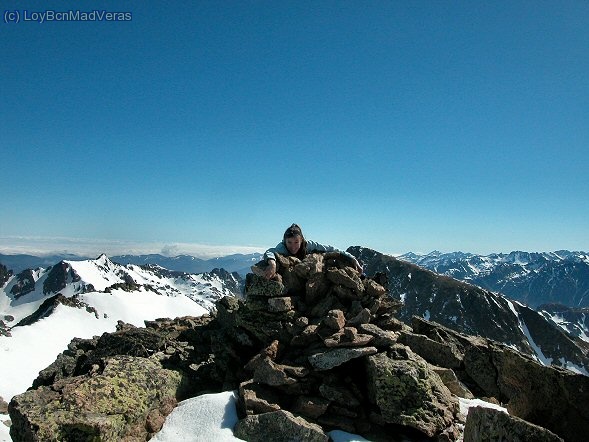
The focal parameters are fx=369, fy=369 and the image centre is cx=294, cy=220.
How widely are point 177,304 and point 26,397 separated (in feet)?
490

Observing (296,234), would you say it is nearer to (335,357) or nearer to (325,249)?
(325,249)

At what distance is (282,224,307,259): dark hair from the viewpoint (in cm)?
1669

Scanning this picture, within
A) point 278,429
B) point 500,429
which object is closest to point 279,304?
point 278,429

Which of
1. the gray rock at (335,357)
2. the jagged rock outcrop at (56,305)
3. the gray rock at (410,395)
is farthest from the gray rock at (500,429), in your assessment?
the jagged rock outcrop at (56,305)

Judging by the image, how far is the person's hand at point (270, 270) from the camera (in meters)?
15.4

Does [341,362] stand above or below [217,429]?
above

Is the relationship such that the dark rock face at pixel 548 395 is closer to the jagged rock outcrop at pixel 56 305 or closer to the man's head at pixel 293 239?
the man's head at pixel 293 239

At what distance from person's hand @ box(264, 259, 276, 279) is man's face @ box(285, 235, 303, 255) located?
1.72 meters

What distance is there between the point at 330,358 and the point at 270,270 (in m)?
4.35

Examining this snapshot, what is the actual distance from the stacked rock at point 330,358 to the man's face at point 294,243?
59 centimetres

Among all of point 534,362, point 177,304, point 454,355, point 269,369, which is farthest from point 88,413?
point 177,304

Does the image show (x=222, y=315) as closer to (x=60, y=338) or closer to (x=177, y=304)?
(x=60, y=338)

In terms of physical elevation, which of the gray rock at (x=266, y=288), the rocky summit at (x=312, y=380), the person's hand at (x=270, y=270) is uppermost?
the person's hand at (x=270, y=270)

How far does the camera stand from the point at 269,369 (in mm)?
12711
